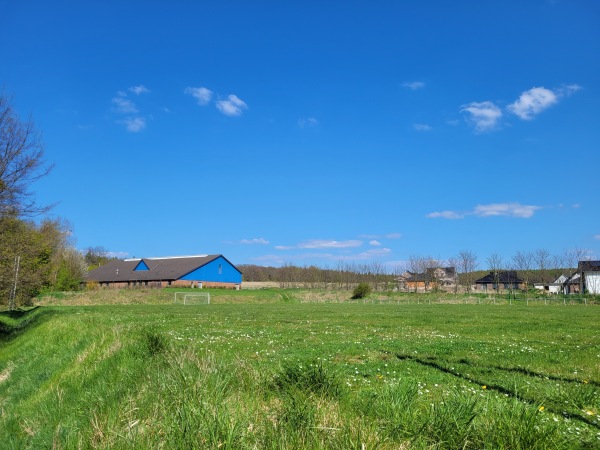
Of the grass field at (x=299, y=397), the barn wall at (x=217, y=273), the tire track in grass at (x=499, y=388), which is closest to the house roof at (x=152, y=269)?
the barn wall at (x=217, y=273)

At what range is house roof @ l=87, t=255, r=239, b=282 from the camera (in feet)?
298

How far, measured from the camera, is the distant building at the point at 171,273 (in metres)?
89.4

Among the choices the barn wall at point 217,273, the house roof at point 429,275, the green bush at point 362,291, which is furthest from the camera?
the house roof at point 429,275

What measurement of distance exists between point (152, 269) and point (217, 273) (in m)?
13.7

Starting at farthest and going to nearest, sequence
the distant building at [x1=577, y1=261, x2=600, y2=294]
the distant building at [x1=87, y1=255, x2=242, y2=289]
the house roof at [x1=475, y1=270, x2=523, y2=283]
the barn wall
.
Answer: the house roof at [x1=475, y1=270, x2=523, y2=283] → the barn wall → the distant building at [x1=87, y1=255, x2=242, y2=289] → the distant building at [x1=577, y1=261, x2=600, y2=294]

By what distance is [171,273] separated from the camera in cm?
9075

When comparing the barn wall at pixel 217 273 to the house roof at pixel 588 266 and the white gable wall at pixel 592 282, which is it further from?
the house roof at pixel 588 266

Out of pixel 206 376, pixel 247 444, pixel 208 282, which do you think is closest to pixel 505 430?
pixel 247 444

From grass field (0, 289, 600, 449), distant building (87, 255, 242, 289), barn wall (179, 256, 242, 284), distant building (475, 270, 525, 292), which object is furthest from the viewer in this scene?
distant building (475, 270, 525, 292)

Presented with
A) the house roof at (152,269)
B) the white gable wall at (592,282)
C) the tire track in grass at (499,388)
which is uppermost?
the house roof at (152,269)

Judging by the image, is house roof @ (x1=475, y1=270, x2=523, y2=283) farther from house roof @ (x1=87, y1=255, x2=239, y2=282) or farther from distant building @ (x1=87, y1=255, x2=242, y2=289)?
house roof @ (x1=87, y1=255, x2=239, y2=282)

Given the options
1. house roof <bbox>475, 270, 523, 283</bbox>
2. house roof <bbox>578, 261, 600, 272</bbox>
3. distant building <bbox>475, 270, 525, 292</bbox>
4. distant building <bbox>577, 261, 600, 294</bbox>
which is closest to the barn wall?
distant building <bbox>475, 270, 525, 292</bbox>

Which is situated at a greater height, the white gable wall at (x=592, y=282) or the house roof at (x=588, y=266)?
the house roof at (x=588, y=266)

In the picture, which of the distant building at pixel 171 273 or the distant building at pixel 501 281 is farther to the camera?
the distant building at pixel 501 281
